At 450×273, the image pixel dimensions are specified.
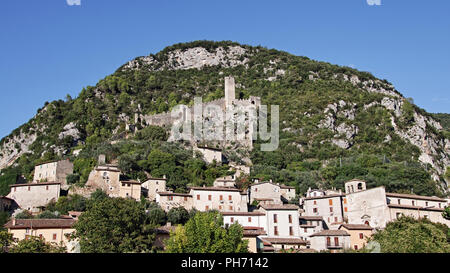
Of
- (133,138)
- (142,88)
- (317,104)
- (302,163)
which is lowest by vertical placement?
(302,163)

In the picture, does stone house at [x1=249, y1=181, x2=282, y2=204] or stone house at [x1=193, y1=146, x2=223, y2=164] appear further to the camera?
stone house at [x1=193, y1=146, x2=223, y2=164]

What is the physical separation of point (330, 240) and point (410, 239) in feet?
34.1

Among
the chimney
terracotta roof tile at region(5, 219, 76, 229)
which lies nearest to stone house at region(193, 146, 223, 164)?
the chimney

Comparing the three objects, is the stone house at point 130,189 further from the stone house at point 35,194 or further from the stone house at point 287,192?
the stone house at point 287,192

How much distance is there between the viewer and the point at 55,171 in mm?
62656

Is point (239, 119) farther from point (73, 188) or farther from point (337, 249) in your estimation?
point (337, 249)

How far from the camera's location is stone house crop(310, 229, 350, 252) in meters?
42.8

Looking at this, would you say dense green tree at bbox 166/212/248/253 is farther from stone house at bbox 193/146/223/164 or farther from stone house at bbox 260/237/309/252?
stone house at bbox 193/146/223/164

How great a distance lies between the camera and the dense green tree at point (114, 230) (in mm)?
34656

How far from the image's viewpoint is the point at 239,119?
9156cm
